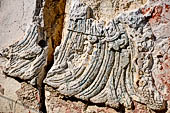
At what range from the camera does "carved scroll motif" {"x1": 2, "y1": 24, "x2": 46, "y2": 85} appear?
2150 mm

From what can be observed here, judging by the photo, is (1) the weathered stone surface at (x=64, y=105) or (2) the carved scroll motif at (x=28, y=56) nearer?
(1) the weathered stone surface at (x=64, y=105)

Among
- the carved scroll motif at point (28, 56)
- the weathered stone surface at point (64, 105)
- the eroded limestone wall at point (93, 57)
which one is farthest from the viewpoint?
the carved scroll motif at point (28, 56)

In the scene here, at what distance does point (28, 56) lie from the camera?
2166mm

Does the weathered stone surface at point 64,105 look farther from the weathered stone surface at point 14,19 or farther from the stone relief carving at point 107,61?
the weathered stone surface at point 14,19

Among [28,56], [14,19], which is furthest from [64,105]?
[14,19]

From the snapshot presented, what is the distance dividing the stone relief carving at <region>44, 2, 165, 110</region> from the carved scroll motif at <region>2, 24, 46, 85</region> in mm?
117

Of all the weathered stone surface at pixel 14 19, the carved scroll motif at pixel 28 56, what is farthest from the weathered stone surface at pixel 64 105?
the weathered stone surface at pixel 14 19

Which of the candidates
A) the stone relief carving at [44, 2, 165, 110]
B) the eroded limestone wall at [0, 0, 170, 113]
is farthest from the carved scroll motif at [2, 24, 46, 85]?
the stone relief carving at [44, 2, 165, 110]

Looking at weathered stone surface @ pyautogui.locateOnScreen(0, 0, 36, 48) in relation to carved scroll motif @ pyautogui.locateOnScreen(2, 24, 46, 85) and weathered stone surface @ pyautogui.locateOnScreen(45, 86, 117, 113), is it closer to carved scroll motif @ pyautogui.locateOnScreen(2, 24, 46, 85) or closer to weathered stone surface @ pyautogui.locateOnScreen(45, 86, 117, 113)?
carved scroll motif @ pyautogui.locateOnScreen(2, 24, 46, 85)

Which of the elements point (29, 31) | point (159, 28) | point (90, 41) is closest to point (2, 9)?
point (29, 31)

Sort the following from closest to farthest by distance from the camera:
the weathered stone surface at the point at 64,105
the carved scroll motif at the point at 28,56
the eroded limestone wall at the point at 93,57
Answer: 1. the eroded limestone wall at the point at 93,57
2. the weathered stone surface at the point at 64,105
3. the carved scroll motif at the point at 28,56

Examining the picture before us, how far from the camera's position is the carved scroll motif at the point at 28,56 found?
2150 millimetres

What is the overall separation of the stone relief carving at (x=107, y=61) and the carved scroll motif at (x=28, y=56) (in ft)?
0.39

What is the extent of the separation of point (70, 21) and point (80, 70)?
342 mm
